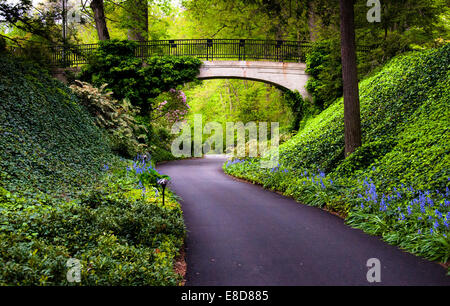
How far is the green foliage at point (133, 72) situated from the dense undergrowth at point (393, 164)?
320 inches

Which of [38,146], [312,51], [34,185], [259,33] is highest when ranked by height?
[259,33]

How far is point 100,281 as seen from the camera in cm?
328

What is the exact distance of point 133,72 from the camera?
66.5 ft

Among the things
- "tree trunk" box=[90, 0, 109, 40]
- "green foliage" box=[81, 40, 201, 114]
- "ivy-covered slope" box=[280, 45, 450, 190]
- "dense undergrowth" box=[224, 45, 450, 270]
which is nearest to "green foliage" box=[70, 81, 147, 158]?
"green foliage" box=[81, 40, 201, 114]

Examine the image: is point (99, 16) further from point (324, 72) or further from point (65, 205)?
point (65, 205)

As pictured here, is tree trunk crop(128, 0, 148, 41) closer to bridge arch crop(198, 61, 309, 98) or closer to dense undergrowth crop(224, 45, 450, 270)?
bridge arch crop(198, 61, 309, 98)

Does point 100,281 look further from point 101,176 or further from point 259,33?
point 259,33

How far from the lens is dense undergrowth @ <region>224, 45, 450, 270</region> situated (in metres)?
5.50

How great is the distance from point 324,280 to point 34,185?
238 inches

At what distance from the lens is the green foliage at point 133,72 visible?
19852 millimetres

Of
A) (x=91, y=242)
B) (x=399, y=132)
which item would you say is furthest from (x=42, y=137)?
(x=399, y=132)

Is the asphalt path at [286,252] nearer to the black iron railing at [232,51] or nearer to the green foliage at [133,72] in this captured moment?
the green foliage at [133,72]

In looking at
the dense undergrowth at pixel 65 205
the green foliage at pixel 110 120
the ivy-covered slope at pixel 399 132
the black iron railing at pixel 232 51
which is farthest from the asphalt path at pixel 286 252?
the black iron railing at pixel 232 51
